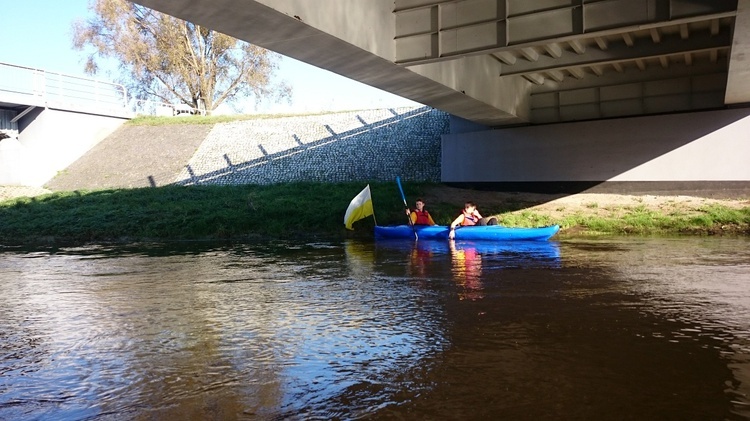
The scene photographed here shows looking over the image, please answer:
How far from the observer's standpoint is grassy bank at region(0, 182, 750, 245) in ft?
70.4

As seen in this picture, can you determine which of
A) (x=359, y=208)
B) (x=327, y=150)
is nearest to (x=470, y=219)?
(x=359, y=208)

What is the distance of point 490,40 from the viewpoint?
14.4m

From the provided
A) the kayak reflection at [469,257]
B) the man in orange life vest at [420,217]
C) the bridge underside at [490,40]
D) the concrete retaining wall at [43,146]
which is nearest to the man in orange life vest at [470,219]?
the kayak reflection at [469,257]

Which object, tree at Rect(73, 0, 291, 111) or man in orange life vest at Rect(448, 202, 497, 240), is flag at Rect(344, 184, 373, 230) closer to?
man in orange life vest at Rect(448, 202, 497, 240)

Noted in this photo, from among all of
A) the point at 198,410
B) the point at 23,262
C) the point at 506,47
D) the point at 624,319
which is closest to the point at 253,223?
the point at 23,262

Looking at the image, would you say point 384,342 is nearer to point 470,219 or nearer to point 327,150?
point 470,219

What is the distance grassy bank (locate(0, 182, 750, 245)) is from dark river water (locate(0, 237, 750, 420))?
9090mm

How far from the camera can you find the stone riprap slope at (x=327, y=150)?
31.8 m

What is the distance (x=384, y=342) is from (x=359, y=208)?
580 inches

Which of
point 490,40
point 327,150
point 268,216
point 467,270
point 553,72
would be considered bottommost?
point 467,270

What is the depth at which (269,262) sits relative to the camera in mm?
14281

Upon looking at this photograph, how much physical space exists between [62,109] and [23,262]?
25.4 metres

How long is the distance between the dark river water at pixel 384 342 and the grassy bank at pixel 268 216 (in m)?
9.09

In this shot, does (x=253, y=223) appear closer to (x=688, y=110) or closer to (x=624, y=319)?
(x=688, y=110)
